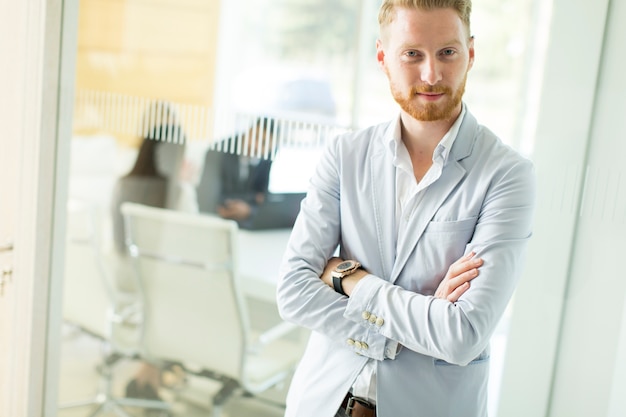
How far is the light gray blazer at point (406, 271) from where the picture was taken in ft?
4.56

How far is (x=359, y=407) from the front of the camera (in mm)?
1511

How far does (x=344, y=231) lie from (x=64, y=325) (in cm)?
151

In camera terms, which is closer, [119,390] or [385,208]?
[385,208]

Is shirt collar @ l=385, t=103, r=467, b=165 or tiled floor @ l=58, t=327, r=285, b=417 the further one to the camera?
tiled floor @ l=58, t=327, r=285, b=417

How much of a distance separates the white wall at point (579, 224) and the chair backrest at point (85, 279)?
153 centimetres

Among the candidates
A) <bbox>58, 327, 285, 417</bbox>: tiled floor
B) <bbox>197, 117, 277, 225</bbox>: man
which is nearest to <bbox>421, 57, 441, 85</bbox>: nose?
<bbox>197, 117, 277, 225</bbox>: man

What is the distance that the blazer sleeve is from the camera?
4.87 feet

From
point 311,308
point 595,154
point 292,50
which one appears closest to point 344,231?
point 311,308

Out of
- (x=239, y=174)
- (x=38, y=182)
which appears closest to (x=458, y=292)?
(x=239, y=174)

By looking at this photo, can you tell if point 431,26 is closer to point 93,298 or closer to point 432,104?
point 432,104

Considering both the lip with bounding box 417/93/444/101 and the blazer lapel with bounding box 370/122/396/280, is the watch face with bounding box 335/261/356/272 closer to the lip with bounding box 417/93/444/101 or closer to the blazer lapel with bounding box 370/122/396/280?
the blazer lapel with bounding box 370/122/396/280

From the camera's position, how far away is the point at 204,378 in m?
2.43

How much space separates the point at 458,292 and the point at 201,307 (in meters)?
1.21

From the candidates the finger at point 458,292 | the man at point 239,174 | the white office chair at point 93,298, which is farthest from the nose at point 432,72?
the white office chair at point 93,298
